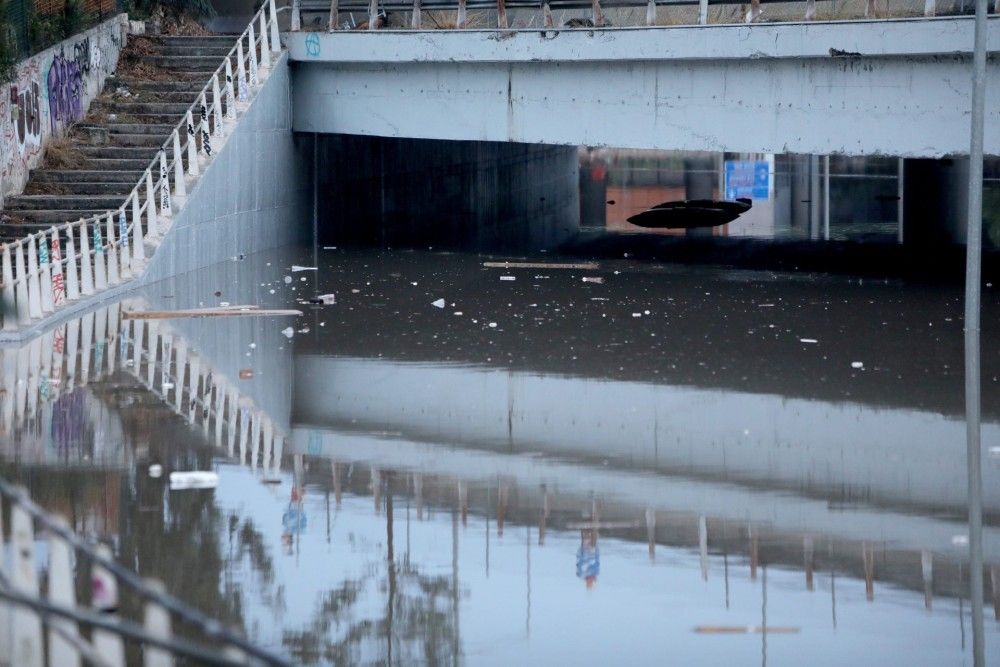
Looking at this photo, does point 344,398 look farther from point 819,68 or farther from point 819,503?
point 819,68

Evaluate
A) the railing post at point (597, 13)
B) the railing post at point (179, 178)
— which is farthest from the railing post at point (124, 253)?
the railing post at point (597, 13)

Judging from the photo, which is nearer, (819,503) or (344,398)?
(819,503)

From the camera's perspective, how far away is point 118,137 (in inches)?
1030

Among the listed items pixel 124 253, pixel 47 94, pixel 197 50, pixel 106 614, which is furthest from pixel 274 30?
pixel 106 614

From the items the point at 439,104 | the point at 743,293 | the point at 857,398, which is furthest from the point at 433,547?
the point at 439,104

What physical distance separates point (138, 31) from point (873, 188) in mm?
21822

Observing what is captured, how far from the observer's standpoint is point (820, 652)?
25.8ft

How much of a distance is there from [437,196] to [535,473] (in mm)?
24538

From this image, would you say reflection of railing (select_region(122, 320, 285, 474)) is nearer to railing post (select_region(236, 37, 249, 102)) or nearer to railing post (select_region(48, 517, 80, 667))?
railing post (select_region(48, 517, 80, 667))

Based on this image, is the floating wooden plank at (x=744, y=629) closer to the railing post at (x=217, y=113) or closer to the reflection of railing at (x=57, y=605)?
the reflection of railing at (x=57, y=605)

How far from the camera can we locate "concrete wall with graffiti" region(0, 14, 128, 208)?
945 inches

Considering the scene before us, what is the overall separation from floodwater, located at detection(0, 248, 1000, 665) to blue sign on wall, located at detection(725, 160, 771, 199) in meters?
22.9

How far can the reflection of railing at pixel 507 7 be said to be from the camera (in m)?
22.2

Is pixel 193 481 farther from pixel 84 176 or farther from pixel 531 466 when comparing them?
pixel 84 176
